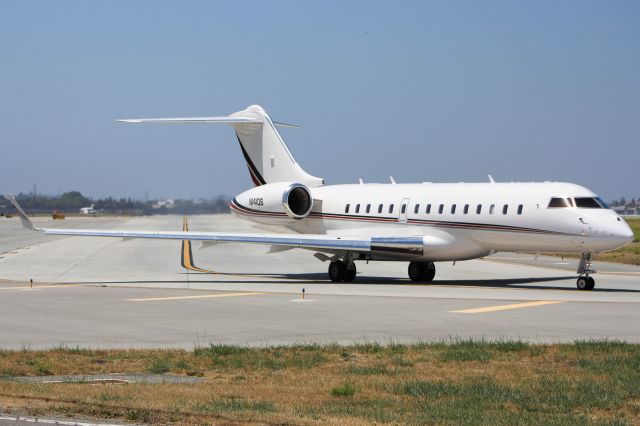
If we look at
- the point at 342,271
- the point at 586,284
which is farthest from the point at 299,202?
the point at 586,284

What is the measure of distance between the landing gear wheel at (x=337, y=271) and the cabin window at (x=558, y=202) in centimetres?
665

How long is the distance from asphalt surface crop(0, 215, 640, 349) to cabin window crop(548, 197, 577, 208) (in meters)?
2.29

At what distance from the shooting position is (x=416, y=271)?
104 ft

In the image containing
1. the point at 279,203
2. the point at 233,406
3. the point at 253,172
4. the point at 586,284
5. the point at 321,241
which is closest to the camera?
the point at 233,406

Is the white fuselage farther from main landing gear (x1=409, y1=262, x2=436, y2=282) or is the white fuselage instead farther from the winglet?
the winglet

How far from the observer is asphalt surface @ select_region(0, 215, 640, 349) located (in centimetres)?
1756

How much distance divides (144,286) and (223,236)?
3.29 meters

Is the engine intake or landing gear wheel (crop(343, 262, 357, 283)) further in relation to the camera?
the engine intake

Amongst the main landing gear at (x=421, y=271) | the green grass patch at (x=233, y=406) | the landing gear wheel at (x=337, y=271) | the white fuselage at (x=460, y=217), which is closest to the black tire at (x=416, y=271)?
the main landing gear at (x=421, y=271)

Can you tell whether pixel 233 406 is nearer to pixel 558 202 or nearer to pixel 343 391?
pixel 343 391

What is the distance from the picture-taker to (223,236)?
101 feet

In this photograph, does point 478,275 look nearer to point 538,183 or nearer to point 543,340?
point 538,183

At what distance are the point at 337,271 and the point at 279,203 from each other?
3.62 metres

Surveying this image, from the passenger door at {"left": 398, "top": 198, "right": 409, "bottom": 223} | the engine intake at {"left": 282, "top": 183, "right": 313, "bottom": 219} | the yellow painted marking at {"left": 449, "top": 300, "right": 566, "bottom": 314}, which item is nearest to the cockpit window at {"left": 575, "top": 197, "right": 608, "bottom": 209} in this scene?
the yellow painted marking at {"left": 449, "top": 300, "right": 566, "bottom": 314}
